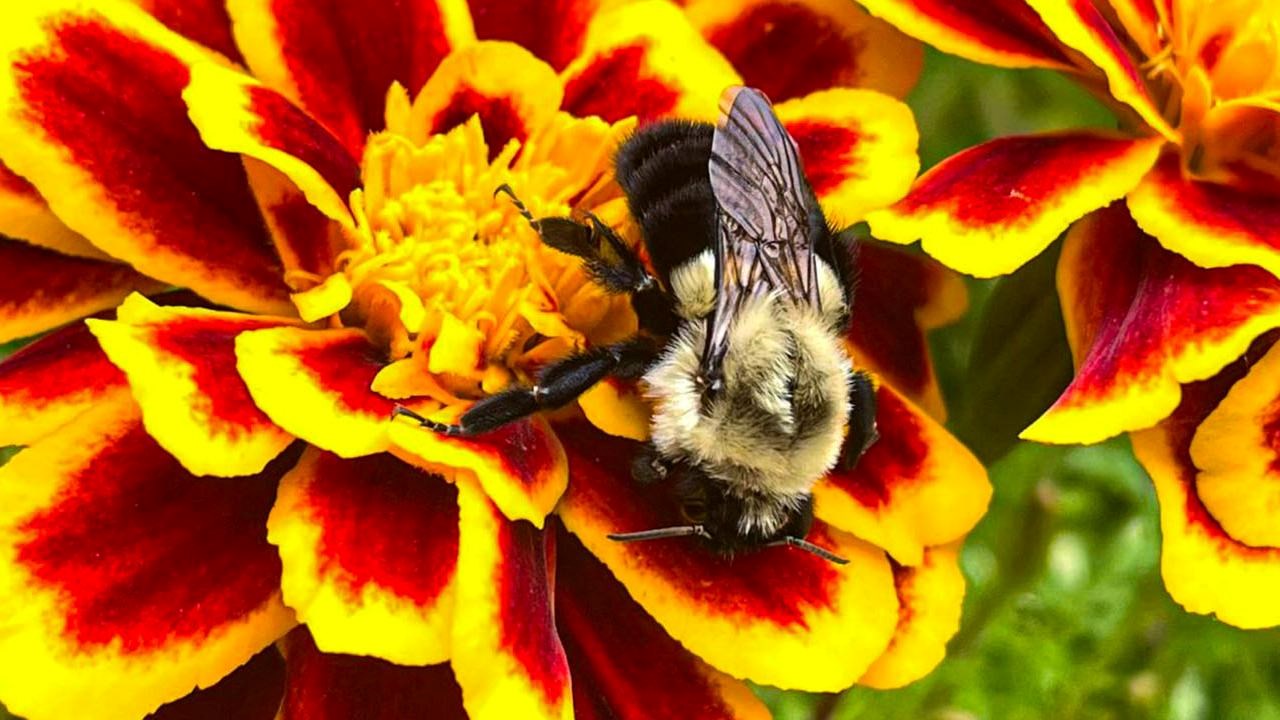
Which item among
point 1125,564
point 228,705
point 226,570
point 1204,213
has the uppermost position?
point 1204,213

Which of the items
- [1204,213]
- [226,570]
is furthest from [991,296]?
[226,570]

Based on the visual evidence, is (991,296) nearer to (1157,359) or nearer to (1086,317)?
(1086,317)

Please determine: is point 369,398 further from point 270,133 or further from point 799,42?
point 799,42

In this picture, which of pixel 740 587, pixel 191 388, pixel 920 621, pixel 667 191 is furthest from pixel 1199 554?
pixel 191 388

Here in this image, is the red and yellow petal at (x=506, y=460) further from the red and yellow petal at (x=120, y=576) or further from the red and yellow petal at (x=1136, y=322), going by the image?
the red and yellow petal at (x=1136, y=322)

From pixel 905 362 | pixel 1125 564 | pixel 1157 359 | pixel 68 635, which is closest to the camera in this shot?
pixel 68 635

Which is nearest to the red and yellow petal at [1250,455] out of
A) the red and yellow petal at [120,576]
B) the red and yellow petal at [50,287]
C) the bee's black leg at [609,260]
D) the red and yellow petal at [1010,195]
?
the red and yellow petal at [1010,195]

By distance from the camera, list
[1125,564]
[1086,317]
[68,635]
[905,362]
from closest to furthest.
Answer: [68,635], [1086,317], [905,362], [1125,564]

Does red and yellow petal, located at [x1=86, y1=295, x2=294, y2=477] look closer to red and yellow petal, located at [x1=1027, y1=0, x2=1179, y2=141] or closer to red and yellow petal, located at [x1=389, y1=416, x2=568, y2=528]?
red and yellow petal, located at [x1=389, y1=416, x2=568, y2=528]
